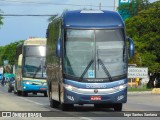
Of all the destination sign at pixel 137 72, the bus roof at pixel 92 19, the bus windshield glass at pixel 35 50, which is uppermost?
the bus roof at pixel 92 19

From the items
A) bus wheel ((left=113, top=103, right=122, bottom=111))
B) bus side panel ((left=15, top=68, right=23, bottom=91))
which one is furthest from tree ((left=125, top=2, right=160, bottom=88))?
bus wheel ((left=113, top=103, right=122, bottom=111))

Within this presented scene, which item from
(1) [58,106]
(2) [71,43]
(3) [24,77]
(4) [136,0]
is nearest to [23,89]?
(3) [24,77]

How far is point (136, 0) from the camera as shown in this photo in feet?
283

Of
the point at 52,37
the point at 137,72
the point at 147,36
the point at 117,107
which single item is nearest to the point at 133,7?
the point at 147,36

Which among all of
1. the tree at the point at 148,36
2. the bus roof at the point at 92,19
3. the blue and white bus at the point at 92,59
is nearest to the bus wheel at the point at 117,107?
the blue and white bus at the point at 92,59

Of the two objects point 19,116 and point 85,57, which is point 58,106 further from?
point 19,116

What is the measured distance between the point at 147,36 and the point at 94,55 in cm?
4827

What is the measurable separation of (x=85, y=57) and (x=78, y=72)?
2.18 ft

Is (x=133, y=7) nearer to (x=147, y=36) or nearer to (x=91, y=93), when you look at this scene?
(x=147, y=36)

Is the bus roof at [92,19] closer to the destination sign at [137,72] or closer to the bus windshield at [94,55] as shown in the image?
the bus windshield at [94,55]

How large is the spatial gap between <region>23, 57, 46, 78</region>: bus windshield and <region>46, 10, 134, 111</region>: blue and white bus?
64.5 feet

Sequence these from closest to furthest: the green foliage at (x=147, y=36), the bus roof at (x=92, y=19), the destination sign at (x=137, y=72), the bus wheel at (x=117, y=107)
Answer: the bus roof at (x=92, y=19) → the bus wheel at (x=117, y=107) → the destination sign at (x=137, y=72) → the green foliage at (x=147, y=36)

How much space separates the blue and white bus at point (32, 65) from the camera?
149 ft

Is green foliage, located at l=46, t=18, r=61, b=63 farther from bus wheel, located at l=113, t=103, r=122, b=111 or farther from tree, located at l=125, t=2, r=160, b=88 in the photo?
tree, located at l=125, t=2, r=160, b=88
